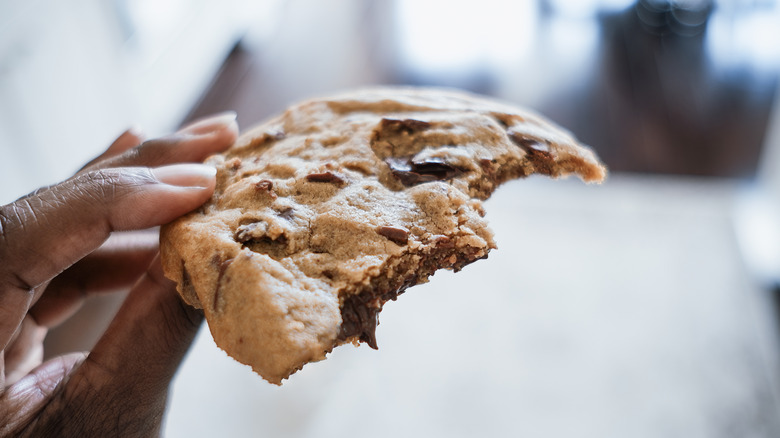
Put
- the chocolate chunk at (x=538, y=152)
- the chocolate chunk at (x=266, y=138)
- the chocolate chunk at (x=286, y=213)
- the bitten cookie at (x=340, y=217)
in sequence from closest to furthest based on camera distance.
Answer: the bitten cookie at (x=340, y=217)
the chocolate chunk at (x=286, y=213)
the chocolate chunk at (x=538, y=152)
the chocolate chunk at (x=266, y=138)

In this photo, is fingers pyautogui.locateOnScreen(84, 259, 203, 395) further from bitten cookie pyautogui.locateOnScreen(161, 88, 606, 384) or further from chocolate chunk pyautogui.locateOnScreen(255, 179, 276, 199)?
chocolate chunk pyautogui.locateOnScreen(255, 179, 276, 199)

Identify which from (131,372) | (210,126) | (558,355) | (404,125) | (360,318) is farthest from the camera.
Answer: (558,355)

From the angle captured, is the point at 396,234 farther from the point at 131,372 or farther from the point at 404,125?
the point at 131,372

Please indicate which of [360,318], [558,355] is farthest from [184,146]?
[558,355]

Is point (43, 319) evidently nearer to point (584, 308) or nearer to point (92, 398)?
point (92, 398)

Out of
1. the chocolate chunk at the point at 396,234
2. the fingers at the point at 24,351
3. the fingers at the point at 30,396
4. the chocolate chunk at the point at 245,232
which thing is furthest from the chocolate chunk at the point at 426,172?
the fingers at the point at 24,351

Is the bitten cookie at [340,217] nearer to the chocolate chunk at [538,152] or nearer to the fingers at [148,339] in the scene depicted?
the chocolate chunk at [538,152]

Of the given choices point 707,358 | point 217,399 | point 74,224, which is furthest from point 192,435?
point 707,358

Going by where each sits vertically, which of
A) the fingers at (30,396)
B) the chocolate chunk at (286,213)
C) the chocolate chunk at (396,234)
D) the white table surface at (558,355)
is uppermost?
the chocolate chunk at (286,213)
